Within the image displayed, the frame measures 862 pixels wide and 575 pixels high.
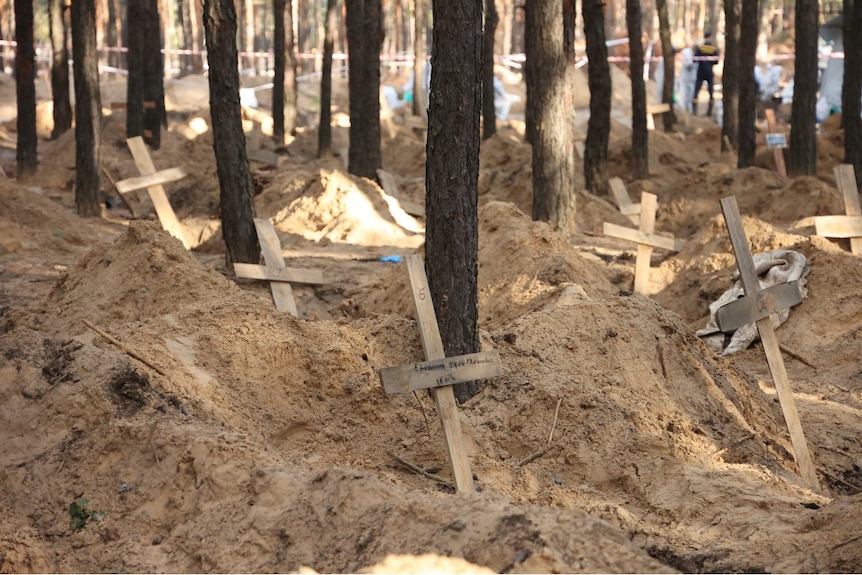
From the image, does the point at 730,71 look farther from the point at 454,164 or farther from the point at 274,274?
the point at 454,164

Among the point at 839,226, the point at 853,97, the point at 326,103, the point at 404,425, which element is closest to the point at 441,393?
the point at 404,425

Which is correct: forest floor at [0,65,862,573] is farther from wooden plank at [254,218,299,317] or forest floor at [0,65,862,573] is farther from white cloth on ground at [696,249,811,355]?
wooden plank at [254,218,299,317]

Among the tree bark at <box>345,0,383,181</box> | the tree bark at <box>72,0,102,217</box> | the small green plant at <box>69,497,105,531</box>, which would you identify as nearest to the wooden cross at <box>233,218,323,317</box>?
the small green plant at <box>69,497,105,531</box>

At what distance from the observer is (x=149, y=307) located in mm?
8766

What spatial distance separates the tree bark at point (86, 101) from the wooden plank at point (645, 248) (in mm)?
7892

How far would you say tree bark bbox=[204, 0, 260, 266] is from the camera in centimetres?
1071

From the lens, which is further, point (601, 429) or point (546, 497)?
point (601, 429)

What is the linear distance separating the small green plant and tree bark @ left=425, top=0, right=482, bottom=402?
249 centimetres

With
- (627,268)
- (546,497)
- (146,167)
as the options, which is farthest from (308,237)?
(546,497)

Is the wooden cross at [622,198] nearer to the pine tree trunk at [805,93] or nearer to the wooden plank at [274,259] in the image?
the pine tree trunk at [805,93]

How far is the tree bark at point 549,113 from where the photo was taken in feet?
41.9

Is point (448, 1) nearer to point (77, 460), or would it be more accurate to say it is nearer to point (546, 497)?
point (546, 497)

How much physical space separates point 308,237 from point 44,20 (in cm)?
6038

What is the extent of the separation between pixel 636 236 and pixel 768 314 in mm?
4593
